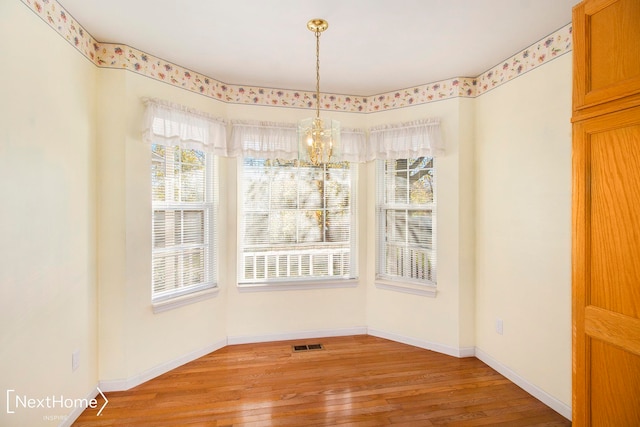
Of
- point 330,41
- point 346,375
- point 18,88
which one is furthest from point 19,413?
point 330,41

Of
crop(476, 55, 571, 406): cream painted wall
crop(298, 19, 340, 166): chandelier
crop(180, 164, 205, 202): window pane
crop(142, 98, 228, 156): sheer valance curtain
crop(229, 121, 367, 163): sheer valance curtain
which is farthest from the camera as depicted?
crop(229, 121, 367, 163): sheer valance curtain

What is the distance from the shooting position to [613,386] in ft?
4.46

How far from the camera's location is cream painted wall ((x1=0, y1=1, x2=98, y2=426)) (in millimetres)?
1590

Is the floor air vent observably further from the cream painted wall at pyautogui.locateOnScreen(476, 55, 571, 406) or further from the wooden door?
the wooden door

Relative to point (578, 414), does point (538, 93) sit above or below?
above

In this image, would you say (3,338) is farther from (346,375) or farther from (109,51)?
(346,375)

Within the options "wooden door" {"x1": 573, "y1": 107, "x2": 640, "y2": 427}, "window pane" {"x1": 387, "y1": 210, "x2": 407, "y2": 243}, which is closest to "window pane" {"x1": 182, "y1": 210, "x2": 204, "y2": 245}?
"window pane" {"x1": 387, "y1": 210, "x2": 407, "y2": 243}

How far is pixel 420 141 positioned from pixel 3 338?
3.34m

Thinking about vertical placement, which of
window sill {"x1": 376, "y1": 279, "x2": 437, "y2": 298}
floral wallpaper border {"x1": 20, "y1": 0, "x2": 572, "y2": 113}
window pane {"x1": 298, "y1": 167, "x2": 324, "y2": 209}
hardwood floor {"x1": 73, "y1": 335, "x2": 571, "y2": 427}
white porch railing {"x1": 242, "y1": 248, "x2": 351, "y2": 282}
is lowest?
hardwood floor {"x1": 73, "y1": 335, "x2": 571, "y2": 427}

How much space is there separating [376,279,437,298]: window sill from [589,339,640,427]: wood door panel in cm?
174

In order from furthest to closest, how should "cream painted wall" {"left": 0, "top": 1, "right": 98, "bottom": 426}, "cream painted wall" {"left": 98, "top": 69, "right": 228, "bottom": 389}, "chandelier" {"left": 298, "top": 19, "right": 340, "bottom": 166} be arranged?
"cream painted wall" {"left": 98, "top": 69, "right": 228, "bottom": 389} → "chandelier" {"left": 298, "top": 19, "right": 340, "bottom": 166} → "cream painted wall" {"left": 0, "top": 1, "right": 98, "bottom": 426}

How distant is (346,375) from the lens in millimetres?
2711

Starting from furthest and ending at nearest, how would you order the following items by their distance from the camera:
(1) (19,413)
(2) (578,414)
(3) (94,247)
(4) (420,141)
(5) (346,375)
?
(4) (420,141) → (5) (346,375) → (3) (94,247) → (1) (19,413) → (2) (578,414)

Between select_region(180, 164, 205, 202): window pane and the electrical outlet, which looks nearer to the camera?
the electrical outlet
